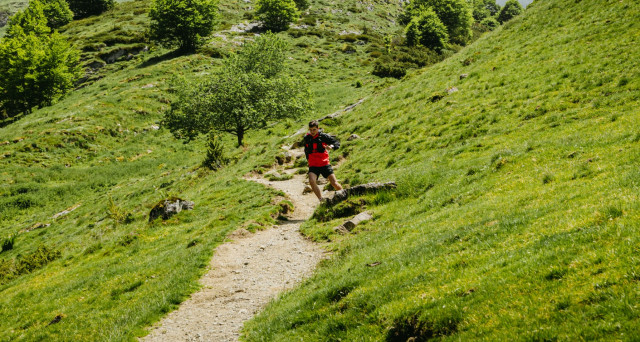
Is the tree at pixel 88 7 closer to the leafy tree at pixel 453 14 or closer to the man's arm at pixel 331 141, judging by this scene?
the leafy tree at pixel 453 14

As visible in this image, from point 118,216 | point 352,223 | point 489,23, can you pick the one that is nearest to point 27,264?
point 118,216

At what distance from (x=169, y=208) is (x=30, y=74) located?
66695mm

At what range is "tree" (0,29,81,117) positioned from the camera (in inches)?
2694

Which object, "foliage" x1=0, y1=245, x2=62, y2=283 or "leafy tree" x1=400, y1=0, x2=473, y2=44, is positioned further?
"leafy tree" x1=400, y1=0, x2=473, y2=44

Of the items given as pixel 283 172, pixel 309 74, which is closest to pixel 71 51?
pixel 309 74

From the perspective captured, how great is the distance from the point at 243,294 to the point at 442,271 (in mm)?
7481

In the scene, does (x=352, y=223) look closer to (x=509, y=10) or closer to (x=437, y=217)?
(x=437, y=217)

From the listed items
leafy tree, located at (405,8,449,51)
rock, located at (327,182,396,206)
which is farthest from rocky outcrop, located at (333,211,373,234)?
leafy tree, located at (405,8,449,51)

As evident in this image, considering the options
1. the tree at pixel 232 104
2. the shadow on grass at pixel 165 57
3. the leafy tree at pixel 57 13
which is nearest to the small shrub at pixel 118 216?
the tree at pixel 232 104

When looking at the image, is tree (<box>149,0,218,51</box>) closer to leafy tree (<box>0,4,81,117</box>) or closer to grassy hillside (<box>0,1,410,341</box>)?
grassy hillside (<box>0,1,410,341</box>)

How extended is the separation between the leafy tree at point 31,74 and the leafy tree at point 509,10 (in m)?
175

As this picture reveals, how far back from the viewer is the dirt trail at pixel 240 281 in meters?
11.2

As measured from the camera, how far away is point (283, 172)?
29.8 meters

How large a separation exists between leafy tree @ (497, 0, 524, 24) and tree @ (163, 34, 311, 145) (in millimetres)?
163884
